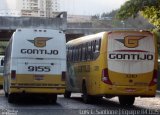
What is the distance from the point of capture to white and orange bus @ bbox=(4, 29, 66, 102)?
20.8 metres

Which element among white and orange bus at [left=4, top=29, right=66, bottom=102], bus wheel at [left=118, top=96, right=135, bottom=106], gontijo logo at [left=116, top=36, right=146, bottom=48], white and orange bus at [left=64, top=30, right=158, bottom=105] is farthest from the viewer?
bus wheel at [left=118, top=96, right=135, bottom=106]

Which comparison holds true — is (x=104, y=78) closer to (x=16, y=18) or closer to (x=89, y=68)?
(x=89, y=68)

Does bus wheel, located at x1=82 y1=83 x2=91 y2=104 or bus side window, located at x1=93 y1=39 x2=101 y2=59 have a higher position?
bus side window, located at x1=93 y1=39 x2=101 y2=59

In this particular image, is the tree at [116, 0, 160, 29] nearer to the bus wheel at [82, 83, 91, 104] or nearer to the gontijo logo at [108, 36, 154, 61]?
the gontijo logo at [108, 36, 154, 61]

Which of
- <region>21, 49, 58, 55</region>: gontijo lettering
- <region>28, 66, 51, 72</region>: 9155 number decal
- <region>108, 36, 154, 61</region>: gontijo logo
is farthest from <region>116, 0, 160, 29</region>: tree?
<region>28, 66, 51, 72</region>: 9155 number decal

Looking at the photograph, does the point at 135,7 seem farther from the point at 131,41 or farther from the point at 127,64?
the point at 127,64

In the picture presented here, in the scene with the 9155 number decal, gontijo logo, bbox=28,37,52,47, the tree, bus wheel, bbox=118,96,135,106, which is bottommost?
bus wheel, bbox=118,96,135,106

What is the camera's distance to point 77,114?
55.6ft

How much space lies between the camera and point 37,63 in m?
21.1

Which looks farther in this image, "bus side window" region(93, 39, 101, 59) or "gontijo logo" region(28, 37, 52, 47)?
"gontijo logo" region(28, 37, 52, 47)

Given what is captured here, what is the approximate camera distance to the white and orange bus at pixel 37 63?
2083cm

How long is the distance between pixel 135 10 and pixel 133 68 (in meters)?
3.69

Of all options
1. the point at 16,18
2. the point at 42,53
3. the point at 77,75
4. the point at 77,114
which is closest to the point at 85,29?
the point at 16,18

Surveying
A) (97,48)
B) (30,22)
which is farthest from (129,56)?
(30,22)
